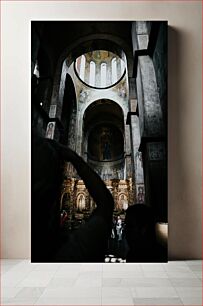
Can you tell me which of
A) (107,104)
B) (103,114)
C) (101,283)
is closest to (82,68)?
(107,104)

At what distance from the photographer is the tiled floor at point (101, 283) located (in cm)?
412

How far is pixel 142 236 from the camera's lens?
6.06 m

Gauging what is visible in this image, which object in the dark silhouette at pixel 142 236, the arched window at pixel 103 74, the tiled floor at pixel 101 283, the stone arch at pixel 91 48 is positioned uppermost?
the stone arch at pixel 91 48

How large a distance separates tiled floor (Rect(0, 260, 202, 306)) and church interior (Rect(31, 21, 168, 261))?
719 mm

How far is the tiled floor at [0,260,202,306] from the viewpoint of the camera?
4.12 meters

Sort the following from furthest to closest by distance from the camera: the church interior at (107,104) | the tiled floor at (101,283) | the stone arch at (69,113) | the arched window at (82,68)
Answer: the arched window at (82,68) → the stone arch at (69,113) → the church interior at (107,104) → the tiled floor at (101,283)

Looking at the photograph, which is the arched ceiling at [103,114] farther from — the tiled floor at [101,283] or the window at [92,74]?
the tiled floor at [101,283]

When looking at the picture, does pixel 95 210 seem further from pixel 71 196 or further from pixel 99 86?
pixel 99 86

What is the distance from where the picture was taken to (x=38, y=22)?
6.23 metres

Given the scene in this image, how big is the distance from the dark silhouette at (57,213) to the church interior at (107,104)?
0.34 ft

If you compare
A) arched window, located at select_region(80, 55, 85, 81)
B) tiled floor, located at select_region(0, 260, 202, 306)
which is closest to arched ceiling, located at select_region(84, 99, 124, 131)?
arched window, located at select_region(80, 55, 85, 81)

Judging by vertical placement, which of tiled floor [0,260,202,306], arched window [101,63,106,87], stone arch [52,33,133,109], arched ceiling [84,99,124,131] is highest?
stone arch [52,33,133,109]

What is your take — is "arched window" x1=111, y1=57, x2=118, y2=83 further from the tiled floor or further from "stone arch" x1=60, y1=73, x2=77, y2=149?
the tiled floor

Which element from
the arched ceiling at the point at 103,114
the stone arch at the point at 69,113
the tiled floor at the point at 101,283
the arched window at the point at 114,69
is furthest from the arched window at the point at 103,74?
the tiled floor at the point at 101,283
